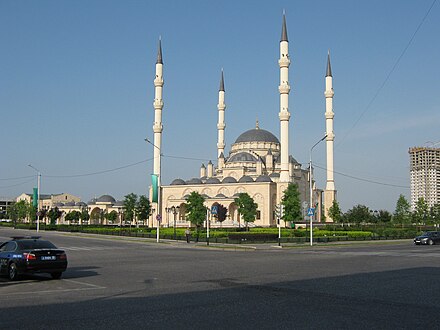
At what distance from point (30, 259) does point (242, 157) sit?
86693 millimetres

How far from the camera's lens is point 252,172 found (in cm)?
9925

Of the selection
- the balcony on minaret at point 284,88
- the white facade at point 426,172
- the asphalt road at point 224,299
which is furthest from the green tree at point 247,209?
the white facade at point 426,172

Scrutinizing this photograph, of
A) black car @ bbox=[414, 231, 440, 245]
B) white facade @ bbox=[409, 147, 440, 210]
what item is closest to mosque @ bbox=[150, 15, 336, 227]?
black car @ bbox=[414, 231, 440, 245]

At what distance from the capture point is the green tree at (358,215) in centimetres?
9112

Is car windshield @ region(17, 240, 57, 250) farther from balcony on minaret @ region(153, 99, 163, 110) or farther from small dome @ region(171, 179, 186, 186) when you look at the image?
small dome @ region(171, 179, 186, 186)

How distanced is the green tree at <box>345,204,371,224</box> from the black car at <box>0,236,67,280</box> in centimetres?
7983

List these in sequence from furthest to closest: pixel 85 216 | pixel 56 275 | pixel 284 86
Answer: pixel 85 216, pixel 284 86, pixel 56 275

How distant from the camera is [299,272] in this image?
1902 cm

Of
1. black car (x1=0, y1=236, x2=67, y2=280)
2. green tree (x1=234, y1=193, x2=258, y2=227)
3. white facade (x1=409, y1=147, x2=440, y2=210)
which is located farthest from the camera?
white facade (x1=409, y1=147, x2=440, y2=210)

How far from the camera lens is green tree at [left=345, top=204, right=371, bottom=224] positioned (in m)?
91.1

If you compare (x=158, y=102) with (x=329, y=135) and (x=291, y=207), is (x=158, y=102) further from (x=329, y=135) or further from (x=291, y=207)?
(x=291, y=207)

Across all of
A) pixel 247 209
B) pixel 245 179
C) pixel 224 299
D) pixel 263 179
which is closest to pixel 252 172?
pixel 245 179

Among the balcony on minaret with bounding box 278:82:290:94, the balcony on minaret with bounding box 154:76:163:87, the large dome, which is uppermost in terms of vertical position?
the balcony on minaret with bounding box 154:76:163:87

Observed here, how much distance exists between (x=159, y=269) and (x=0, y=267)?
5984 mm
